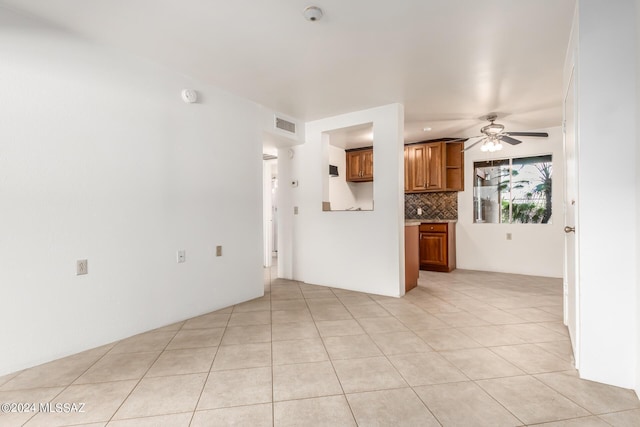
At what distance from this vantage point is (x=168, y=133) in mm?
2945

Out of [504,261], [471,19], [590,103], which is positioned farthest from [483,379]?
[504,261]

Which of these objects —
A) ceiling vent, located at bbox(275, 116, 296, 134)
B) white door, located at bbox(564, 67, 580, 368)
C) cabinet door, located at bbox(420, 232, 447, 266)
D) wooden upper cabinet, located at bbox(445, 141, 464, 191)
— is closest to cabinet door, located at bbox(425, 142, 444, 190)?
wooden upper cabinet, located at bbox(445, 141, 464, 191)

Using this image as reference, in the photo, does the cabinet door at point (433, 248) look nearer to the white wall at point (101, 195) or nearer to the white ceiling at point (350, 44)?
the white ceiling at point (350, 44)

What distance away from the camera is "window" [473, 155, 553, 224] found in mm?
5203

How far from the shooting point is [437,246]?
560cm

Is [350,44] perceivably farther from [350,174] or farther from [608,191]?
[350,174]

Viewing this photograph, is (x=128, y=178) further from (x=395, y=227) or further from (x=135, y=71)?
(x=395, y=227)

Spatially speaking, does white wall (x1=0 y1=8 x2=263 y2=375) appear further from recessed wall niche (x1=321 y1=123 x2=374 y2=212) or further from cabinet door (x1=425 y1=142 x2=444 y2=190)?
cabinet door (x1=425 y1=142 x2=444 y2=190)

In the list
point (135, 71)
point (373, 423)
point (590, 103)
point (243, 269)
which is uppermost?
point (135, 71)

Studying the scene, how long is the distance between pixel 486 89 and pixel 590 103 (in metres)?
1.69

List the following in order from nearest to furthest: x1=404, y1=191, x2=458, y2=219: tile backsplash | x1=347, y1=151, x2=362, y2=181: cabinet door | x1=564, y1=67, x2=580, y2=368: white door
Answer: x1=564, y1=67, x2=580, y2=368: white door
x1=404, y1=191, x2=458, y2=219: tile backsplash
x1=347, y1=151, x2=362, y2=181: cabinet door

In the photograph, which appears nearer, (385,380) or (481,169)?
(385,380)

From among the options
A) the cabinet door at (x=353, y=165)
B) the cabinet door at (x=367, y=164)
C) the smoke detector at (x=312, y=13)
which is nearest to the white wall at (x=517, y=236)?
the cabinet door at (x=367, y=164)

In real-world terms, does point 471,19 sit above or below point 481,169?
above
